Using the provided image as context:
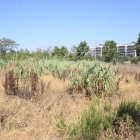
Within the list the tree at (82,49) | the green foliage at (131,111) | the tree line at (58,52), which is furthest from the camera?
the tree at (82,49)

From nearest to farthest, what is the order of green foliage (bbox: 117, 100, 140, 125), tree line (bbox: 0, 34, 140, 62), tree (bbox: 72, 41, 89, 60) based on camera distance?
green foliage (bbox: 117, 100, 140, 125), tree line (bbox: 0, 34, 140, 62), tree (bbox: 72, 41, 89, 60)

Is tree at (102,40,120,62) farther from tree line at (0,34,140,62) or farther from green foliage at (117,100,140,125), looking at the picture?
green foliage at (117,100,140,125)

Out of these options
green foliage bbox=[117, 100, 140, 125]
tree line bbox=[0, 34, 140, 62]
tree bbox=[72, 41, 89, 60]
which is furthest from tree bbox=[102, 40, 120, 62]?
green foliage bbox=[117, 100, 140, 125]

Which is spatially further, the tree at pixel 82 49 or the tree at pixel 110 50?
the tree at pixel 110 50

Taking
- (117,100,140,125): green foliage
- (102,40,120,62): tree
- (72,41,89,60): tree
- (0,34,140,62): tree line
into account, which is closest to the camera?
(117,100,140,125): green foliage

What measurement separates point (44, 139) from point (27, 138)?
0.31m

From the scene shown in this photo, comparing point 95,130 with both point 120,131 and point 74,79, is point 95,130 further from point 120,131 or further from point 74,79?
point 74,79

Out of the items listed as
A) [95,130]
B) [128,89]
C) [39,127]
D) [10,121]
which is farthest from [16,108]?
[128,89]

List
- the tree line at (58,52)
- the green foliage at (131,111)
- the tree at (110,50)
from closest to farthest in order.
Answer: the green foliage at (131,111)
the tree line at (58,52)
the tree at (110,50)

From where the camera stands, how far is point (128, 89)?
5.93 m

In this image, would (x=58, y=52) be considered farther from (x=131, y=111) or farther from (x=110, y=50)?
(x=131, y=111)

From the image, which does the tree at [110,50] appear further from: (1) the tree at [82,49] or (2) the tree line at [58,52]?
(1) the tree at [82,49]

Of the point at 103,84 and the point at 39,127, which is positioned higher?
the point at 103,84

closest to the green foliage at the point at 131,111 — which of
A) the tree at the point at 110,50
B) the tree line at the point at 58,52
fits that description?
the tree line at the point at 58,52
